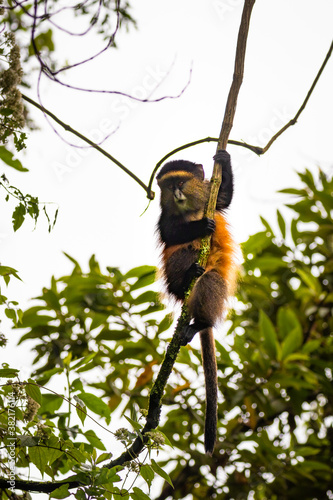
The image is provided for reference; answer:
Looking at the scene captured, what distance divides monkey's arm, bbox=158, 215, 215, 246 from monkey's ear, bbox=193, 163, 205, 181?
2.01 ft

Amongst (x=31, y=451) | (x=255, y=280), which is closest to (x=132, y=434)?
(x=31, y=451)

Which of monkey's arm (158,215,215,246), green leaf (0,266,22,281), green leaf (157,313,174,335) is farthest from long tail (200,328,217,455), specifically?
green leaf (0,266,22,281)

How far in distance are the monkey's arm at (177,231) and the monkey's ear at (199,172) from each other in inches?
24.2

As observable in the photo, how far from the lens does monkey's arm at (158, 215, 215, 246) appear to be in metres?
5.20

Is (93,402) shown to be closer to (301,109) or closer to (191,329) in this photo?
(191,329)

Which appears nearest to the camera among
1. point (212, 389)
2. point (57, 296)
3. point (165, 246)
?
point (212, 389)

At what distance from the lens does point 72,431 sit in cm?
296

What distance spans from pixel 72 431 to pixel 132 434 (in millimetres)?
581

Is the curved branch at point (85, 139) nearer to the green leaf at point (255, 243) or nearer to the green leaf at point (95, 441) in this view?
the green leaf at point (95, 441)

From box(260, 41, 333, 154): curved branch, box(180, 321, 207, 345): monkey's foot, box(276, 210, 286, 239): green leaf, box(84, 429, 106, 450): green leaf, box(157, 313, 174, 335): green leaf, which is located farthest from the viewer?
box(276, 210, 286, 239): green leaf

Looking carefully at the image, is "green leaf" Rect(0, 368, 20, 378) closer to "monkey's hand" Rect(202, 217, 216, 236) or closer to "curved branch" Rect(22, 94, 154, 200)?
"curved branch" Rect(22, 94, 154, 200)

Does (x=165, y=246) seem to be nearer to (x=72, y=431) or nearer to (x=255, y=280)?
(x=255, y=280)

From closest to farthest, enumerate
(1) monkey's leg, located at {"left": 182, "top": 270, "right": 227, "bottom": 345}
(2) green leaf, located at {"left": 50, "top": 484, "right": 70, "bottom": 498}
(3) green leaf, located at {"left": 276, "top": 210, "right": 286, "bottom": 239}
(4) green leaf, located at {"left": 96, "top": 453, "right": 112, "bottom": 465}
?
(2) green leaf, located at {"left": 50, "top": 484, "right": 70, "bottom": 498} → (4) green leaf, located at {"left": 96, "top": 453, "right": 112, "bottom": 465} → (1) monkey's leg, located at {"left": 182, "top": 270, "right": 227, "bottom": 345} → (3) green leaf, located at {"left": 276, "top": 210, "right": 286, "bottom": 239}

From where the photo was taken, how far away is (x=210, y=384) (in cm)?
453
